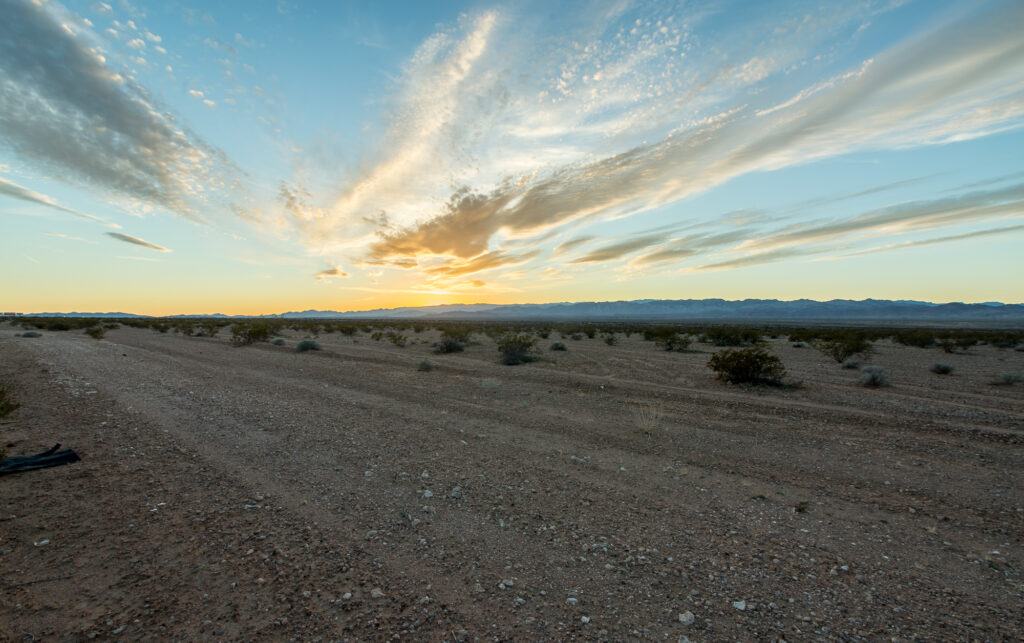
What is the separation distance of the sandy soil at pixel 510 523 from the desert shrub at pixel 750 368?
11.1 feet

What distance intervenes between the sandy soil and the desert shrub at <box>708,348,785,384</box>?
133 inches

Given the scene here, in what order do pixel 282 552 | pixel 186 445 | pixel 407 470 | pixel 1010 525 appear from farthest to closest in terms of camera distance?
1. pixel 186 445
2. pixel 407 470
3. pixel 1010 525
4. pixel 282 552

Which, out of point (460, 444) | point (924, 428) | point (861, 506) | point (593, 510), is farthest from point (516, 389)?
point (924, 428)

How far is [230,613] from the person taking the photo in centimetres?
316

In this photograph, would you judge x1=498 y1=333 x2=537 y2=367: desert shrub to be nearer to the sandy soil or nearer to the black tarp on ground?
the sandy soil

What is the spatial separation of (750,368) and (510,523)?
38.1ft

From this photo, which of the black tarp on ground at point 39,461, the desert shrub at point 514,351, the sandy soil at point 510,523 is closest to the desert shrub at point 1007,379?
the sandy soil at point 510,523

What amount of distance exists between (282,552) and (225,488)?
6.58 feet

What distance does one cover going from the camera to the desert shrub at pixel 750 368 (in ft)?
43.3

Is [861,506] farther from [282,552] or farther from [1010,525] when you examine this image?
[282,552]

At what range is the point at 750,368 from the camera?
1317 cm

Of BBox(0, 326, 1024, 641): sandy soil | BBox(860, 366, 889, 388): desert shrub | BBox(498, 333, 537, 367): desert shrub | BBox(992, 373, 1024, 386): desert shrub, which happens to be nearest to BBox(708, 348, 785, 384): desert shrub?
BBox(860, 366, 889, 388): desert shrub

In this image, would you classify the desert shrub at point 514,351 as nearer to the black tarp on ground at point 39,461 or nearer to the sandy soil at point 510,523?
the sandy soil at point 510,523

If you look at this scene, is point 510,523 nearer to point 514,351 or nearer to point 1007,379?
point 514,351
